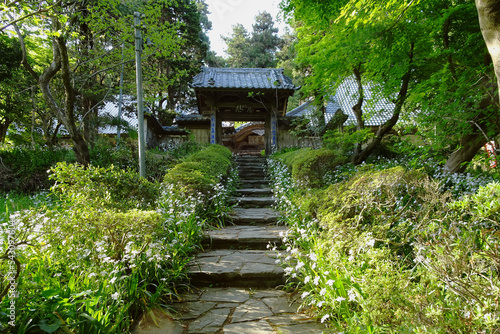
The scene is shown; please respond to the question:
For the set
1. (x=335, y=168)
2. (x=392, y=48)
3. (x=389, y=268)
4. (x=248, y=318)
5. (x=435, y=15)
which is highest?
(x=435, y=15)

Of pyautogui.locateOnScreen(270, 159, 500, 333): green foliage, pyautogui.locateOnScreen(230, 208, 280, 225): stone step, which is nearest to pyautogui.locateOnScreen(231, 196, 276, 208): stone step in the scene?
pyautogui.locateOnScreen(230, 208, 280, 225): stone step

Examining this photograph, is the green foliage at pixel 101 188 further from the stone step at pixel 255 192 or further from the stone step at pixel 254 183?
the stone step at pixel 254 183

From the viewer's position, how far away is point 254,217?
610 centimetres

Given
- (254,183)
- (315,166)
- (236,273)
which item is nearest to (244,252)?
(236,273)

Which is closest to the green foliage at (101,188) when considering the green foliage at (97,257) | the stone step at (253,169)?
the green foliage at (97,257)

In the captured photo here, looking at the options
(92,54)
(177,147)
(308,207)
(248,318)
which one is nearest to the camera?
(248,318)

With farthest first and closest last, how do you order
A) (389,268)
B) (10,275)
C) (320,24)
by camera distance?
(320,24) → (389,268) → (10,275)

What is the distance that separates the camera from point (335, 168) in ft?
22.4

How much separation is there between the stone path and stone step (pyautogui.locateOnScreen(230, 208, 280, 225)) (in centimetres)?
20

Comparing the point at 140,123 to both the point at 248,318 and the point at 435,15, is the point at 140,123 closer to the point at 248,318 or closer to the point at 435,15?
the point at 248,318

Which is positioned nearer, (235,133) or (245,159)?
(245,159)

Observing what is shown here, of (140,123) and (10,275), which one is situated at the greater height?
(140,123)

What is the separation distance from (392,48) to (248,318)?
5.61 meters

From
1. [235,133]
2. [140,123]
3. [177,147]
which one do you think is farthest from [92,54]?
[235,133]
